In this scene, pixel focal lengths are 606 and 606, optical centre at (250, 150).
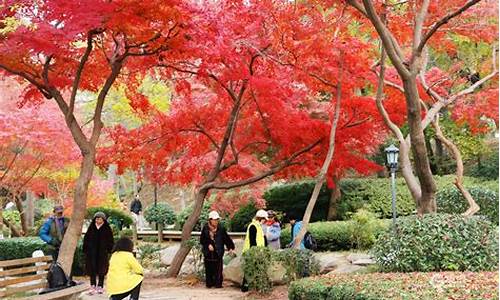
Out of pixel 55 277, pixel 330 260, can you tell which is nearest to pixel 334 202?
pixel 330 260

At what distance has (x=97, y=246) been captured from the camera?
977 centimetres

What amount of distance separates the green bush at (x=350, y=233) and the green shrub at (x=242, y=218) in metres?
3.93

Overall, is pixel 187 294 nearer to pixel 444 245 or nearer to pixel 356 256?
pixel 444 245

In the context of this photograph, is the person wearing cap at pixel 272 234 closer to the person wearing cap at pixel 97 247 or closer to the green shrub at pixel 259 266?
the green shrub at pixel 259 266

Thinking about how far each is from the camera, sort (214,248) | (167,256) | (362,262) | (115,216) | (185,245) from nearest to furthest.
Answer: (214,248) → (185,245) → (362,262) → (167,256) → (115,216)

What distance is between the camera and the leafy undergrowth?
5.89 metres

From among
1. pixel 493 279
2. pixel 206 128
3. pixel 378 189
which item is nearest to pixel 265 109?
pixel 206 128

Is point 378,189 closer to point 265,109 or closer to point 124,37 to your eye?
point 265,109

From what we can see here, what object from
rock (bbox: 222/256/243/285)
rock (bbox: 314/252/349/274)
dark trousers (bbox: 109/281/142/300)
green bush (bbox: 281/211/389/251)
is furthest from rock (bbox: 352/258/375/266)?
dark trousers (bbox: 109/281/142/300)

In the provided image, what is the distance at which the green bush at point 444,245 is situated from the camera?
7863 mm

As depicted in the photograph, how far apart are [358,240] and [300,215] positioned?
14.8 ft

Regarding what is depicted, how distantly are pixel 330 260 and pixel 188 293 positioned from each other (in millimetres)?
4665

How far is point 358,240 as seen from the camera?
14828mm

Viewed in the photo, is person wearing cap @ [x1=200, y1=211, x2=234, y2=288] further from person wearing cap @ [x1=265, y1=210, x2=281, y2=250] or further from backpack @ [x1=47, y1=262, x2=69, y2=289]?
backpack @ [x1=47, y1=262, x2=69, y2=289]
